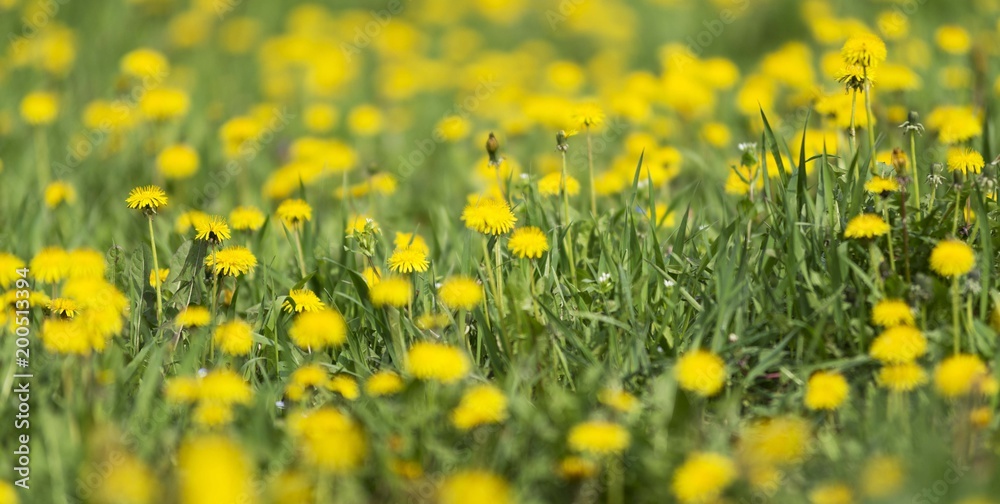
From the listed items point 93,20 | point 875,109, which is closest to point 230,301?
point 875,109

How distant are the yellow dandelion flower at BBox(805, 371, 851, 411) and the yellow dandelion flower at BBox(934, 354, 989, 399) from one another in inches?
7.5

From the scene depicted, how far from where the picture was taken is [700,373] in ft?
6.98

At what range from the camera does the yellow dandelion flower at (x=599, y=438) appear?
1.86 metres

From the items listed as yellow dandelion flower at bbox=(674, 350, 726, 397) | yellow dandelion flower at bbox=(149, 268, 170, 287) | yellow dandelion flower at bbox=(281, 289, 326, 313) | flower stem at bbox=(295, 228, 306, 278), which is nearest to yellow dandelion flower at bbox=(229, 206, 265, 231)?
flower stem at bbox=(295, 228, 306, 278)

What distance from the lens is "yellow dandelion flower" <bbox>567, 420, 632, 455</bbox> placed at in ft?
6.10

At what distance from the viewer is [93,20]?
7293 mm

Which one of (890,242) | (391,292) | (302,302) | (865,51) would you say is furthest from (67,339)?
Answer: (865,51)

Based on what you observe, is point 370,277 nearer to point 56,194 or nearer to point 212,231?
point 212,231

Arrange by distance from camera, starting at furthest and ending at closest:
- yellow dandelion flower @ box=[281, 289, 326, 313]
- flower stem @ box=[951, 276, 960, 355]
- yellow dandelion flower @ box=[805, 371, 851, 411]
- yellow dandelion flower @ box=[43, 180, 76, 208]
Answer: yellow dandelion flower @ box=[43, 180, 76, 208], yellow dandelion flower @ box=[281, 289, 326, 313], flower stem @ box=[951, 276, 960, 355], yellow dandelion flower @ box=[805, 371, 851, 411]

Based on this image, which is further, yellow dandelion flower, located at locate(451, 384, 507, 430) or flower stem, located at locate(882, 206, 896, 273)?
flower stem, located at locate(882, 206, 896, 273)

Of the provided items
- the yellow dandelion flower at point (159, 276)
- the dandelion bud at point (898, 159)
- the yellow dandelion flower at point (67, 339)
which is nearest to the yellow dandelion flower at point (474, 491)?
the yellow dandelion flower at point (67, 339)

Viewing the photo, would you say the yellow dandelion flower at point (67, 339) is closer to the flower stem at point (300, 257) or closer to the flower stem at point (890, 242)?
the flower stem at point (300, 257)

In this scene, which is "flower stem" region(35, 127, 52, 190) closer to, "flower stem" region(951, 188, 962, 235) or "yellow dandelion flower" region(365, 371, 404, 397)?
"yellow dandelion flower" region(365, 371, 404, 397)

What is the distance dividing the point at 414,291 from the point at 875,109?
231 cm
